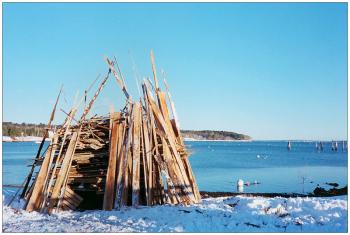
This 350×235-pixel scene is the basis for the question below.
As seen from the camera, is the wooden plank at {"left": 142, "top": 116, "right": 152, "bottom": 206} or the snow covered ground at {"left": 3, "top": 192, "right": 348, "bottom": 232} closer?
the snow covered ground at {"left": 3, "top": 192, "right": 348, "bottom": 232}

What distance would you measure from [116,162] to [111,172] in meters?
0.34

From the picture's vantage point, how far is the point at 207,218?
952 centimetres

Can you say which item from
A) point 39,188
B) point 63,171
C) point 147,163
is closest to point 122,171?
point 147,163

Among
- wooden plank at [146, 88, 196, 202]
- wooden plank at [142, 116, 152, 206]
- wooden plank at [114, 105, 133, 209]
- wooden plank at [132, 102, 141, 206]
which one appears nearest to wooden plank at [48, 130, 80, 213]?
wooden plank at [114, 105, 133, 209]

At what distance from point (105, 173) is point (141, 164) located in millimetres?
1083

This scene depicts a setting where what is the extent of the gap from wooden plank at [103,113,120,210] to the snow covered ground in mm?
560

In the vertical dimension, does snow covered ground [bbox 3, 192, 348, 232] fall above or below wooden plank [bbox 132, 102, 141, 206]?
below

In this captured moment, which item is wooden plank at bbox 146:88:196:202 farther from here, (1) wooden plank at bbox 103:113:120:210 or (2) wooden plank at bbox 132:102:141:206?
(1) wooden plank at bbox 103:113:120:210

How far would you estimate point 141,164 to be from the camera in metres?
12.4

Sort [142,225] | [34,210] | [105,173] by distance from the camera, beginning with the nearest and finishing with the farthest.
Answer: [142,225], [34,210], [105,173]

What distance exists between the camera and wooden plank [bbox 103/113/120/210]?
37.3 feet

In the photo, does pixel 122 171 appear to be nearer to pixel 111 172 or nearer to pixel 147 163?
pixel 111 172

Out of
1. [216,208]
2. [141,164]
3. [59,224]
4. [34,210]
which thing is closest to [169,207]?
[216,208]

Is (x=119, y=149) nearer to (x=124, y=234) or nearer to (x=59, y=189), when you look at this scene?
(x=59, y=189)
